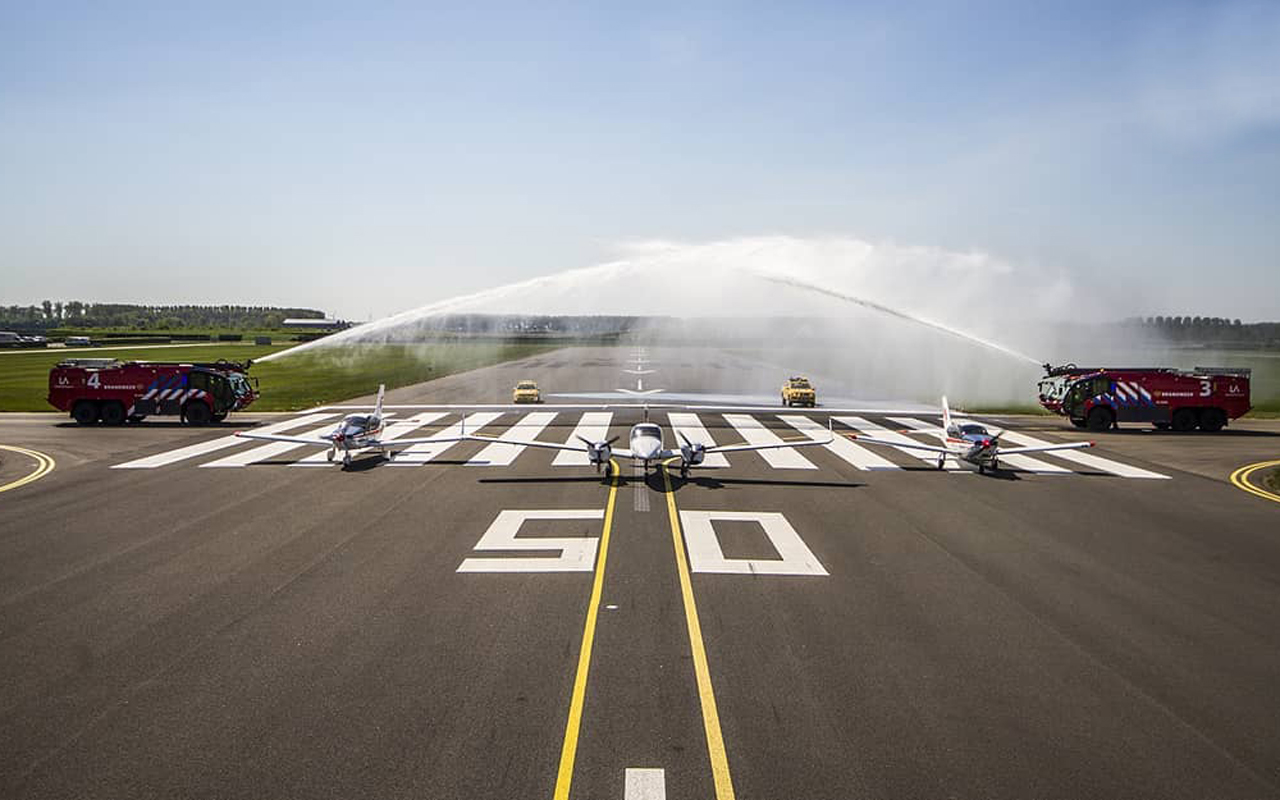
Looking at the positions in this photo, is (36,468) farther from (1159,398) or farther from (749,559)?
(1159,398)

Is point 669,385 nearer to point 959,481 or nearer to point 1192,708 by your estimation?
point 959,481

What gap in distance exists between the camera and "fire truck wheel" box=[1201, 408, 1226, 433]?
124 ft

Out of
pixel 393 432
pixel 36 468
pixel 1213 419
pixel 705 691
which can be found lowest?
pixel 36 468

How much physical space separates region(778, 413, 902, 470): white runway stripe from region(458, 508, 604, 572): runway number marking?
40.7 feet

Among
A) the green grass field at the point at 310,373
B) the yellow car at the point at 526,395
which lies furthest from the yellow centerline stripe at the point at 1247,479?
the green grass field at the point at 310,373

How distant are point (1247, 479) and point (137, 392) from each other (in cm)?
4690

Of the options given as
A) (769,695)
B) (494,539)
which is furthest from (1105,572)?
(494,539)

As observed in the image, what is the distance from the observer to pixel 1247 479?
2616 centimetres

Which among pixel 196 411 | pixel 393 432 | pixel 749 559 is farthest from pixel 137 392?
pixel 749 559

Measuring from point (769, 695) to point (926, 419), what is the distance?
34203 mm

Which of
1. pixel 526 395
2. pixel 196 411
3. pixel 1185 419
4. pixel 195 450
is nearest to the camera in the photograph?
pixel 195 450

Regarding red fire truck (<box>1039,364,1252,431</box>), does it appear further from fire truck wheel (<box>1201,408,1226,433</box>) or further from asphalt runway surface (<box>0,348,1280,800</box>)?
asphalt runway surface (<box>0,348,1280,800</box>)

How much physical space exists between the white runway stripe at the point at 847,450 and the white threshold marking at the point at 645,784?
20.9 metres

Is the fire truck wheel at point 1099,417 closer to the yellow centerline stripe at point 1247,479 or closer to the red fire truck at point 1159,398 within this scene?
the red fire truck at point 1159,398
